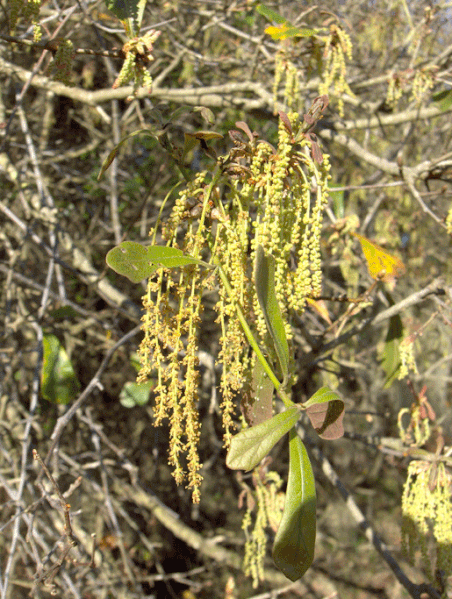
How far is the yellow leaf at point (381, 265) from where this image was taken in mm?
1348

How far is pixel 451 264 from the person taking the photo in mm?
4613

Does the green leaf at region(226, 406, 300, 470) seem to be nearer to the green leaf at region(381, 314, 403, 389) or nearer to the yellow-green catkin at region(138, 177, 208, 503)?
the yellow-green catkin at region(138, 177, 208, 503)

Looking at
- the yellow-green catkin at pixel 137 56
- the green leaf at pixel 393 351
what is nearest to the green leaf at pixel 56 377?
the yellow-green catkin at pixel 137 56

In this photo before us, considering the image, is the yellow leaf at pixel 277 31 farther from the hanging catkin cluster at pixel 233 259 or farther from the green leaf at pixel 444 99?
the green leaf at pixel 444 99

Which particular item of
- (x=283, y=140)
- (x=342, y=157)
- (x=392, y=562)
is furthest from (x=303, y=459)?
(x=342, y=157)

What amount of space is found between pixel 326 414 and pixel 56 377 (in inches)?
51.5

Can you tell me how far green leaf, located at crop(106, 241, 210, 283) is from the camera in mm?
731

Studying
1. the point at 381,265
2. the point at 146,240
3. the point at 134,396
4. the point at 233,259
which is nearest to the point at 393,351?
the point at 381,265

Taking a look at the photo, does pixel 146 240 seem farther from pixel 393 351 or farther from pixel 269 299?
pixel 269 299

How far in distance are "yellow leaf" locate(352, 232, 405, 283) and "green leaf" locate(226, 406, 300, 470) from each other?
77 centimetres

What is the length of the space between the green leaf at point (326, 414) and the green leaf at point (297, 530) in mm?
95

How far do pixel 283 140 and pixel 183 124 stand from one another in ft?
8.26

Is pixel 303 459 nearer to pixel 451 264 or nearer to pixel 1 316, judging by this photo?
pixel 1 316

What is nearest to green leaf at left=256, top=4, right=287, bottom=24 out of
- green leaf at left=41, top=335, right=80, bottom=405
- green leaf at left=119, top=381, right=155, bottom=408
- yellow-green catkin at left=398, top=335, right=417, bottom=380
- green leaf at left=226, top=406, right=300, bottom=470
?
yellow-green catkin at left=398, top=335, right=417, bottom=380
